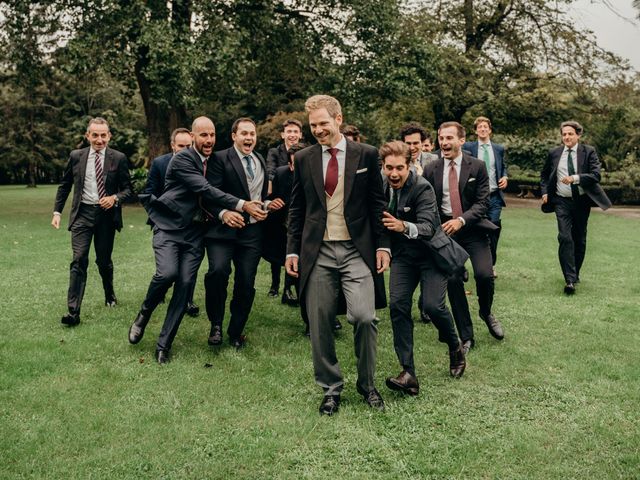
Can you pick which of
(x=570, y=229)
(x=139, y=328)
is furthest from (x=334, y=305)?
(x=570, y=229)

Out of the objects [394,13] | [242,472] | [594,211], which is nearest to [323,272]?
[242,472]

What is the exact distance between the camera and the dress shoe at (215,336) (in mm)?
6875

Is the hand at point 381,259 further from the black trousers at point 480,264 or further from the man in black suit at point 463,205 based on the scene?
the black trousers at point 480,264

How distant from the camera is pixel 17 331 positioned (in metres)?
7.39

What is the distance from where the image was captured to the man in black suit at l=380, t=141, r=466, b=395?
5.37 m

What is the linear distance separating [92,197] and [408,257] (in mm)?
4388

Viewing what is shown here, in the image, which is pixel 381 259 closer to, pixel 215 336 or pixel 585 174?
pixel 215 336

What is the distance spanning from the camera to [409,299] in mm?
5621

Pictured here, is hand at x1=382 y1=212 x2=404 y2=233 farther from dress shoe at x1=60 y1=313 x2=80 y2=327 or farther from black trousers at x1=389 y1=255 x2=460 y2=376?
dress shoe at x1=60 y1=313 x2=80 y2=327

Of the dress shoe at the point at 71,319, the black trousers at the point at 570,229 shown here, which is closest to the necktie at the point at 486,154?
the black trousers at the point at 570,229

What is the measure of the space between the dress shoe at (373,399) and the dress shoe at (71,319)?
4.03 meters

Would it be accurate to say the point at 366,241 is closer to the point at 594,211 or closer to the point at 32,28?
the point at 32,28

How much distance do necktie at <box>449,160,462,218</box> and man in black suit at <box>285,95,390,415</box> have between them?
180 centimetres

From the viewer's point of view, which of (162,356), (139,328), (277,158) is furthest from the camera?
(277,158)
